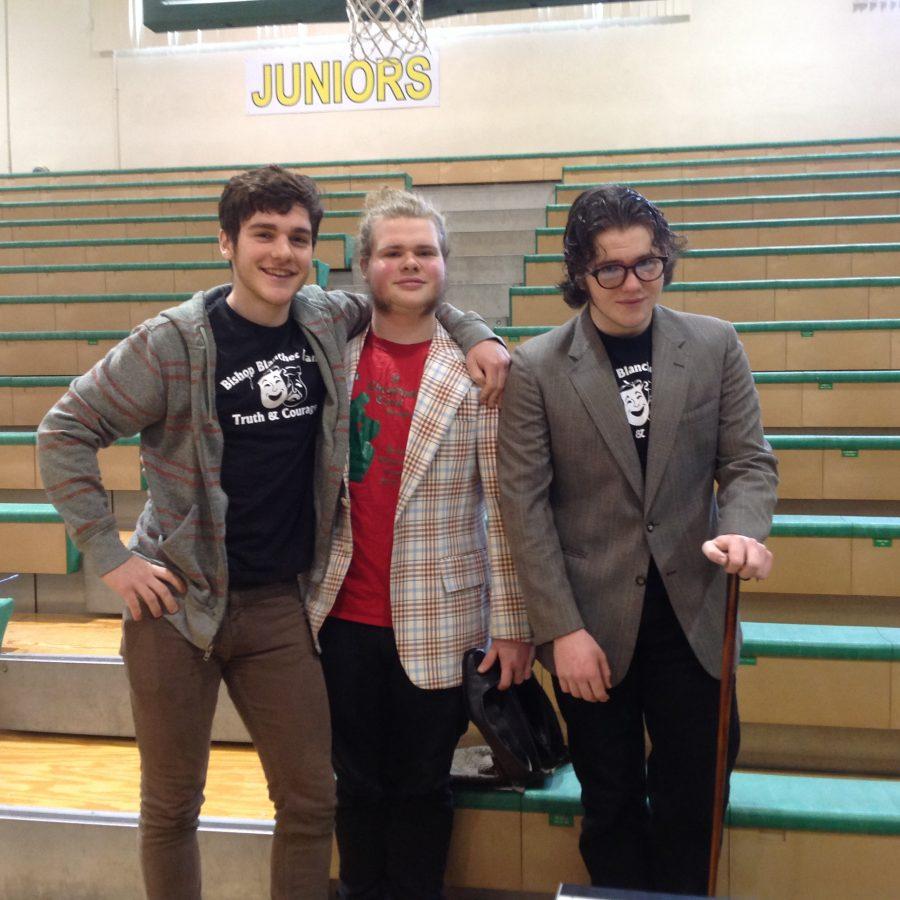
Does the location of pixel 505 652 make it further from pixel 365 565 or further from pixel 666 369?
pixel 666 369

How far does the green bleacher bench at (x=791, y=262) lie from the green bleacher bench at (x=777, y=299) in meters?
0.18

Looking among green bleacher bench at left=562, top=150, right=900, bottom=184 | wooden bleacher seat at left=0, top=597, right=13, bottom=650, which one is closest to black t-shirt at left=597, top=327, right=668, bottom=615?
wooden bleacher seat at left=0, top=597, right=13, bottom=650

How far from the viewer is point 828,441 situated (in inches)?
86.7

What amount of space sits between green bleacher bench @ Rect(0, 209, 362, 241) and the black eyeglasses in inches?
131

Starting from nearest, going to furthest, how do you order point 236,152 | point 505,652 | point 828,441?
1. point 505,652
2. point 828,441
3. point 236,152

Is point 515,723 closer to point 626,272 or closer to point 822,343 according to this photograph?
point 626,272

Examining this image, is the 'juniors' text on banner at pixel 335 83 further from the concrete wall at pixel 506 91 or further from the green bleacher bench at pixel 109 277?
the green bleacher bench at pixel 109 277

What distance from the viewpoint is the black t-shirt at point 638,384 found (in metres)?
1.21

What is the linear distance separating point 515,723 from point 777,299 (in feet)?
7.40

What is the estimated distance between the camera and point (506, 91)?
5.84 meters

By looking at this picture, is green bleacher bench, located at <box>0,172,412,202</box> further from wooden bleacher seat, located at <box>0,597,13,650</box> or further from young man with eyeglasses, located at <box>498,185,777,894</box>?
young man with eyeglasses, located at <box>498,185,777,894</box>

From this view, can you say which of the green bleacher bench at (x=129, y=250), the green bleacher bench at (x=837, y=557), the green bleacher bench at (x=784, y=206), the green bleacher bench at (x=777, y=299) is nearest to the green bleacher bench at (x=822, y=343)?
the green bleacher bench at (x=777, y=299)

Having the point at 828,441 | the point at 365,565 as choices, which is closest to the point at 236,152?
the point at 828,441

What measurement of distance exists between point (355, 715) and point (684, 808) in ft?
1.54
